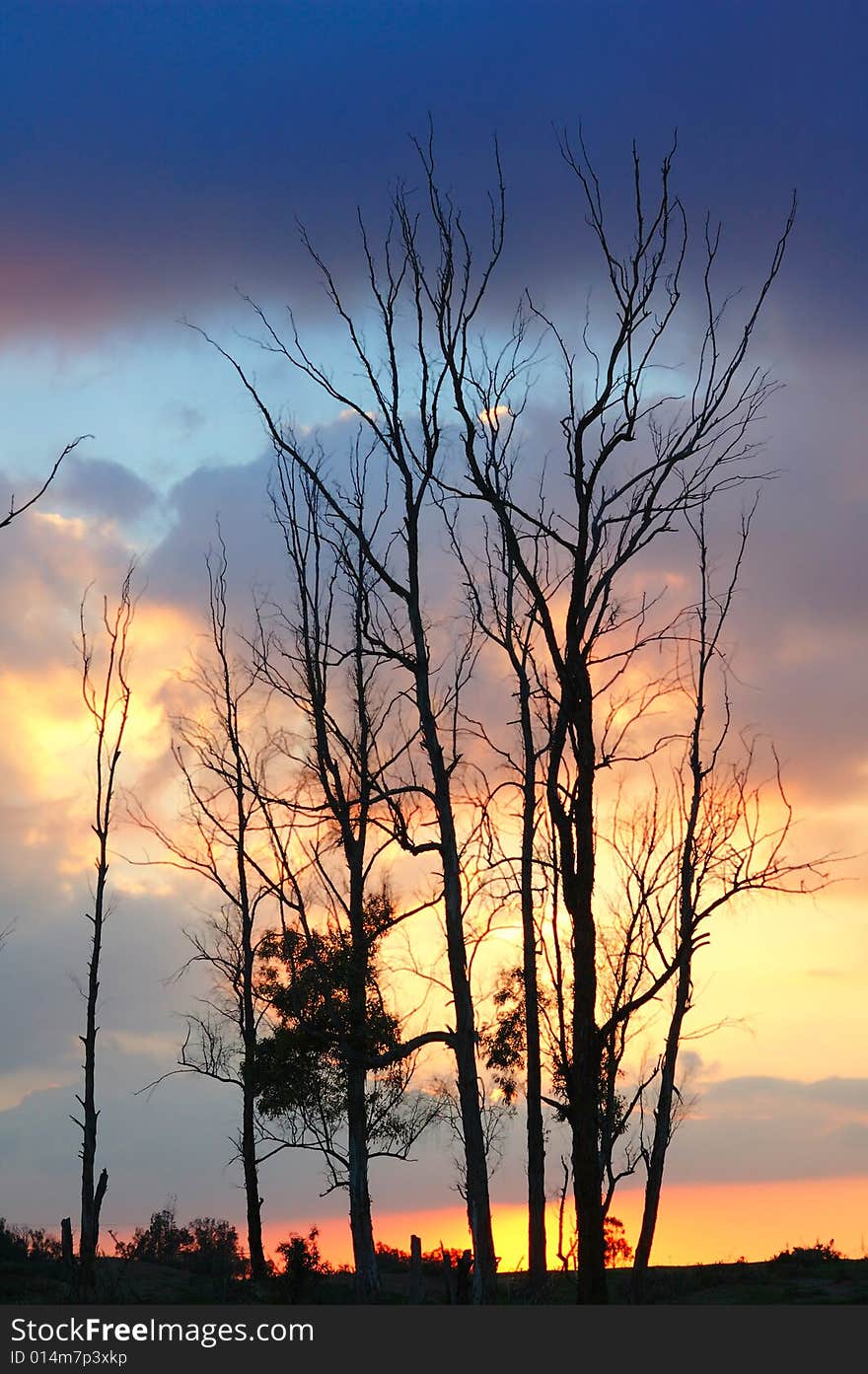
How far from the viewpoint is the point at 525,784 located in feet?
79.8

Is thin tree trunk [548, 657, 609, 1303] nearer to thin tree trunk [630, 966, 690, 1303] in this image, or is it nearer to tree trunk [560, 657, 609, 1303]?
tree trunk [560, 657, 609, 1303]

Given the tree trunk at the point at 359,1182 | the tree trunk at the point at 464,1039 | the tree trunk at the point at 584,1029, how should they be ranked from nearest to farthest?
the tree trunk at the point at 584,1029 → the tree trunk at the point at 464,1039 → the tree trunk at the point at 359,1182

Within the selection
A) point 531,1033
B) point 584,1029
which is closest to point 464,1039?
point 584,1029

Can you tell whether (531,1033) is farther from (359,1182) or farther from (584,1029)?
(584,1029)

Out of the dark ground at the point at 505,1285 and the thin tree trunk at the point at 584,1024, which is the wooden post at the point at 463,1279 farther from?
the thin tree trunk at the point at 584,1024

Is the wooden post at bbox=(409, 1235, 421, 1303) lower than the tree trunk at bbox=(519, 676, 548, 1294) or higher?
lower

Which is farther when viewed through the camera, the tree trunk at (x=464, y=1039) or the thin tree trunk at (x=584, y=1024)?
the tree trunk at (x=464, y=1039)

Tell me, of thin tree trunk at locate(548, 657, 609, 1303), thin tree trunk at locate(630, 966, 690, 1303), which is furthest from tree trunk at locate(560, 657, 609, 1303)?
thin tree trunk at locate(630, 966, 690, 1303)

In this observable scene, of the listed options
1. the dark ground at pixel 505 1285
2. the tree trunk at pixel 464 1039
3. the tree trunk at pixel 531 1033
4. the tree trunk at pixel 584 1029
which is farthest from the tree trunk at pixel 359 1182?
the tree trunk at pixel 584 1029

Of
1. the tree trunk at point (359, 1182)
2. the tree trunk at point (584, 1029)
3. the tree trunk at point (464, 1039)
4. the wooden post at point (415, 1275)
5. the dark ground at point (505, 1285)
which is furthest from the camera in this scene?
the tree trunk at point (359, 1182)

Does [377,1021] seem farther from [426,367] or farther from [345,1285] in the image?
[426,367]

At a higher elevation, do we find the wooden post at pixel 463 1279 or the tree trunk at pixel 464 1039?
the tree trunk at pixel 464 1039

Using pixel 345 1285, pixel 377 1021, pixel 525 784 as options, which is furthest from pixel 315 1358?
pixel 345 1285

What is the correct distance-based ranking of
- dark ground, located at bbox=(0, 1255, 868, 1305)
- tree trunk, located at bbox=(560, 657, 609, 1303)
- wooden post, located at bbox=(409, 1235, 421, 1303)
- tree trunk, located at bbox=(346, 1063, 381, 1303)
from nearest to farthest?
tree trunk, located at bbox=(560, 657, 609, 1303), wooden post, located at bbox=(409, 1235, 421, 1303), dark ground, located at bbox=(0, 1255, 868, 1305), tree trunk, located at bbox=(346, 1063, 381, 1303)
